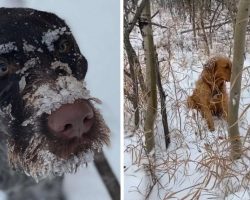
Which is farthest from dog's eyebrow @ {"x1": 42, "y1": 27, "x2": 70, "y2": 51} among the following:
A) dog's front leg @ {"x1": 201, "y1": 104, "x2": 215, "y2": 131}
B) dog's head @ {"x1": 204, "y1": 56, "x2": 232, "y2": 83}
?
dog's head @ {"x1": 204, "y1": 56, "x2": 232, "y2": 83}

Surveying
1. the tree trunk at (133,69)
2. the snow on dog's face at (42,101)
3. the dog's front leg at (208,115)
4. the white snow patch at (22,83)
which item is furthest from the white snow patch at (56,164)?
the dog's front leg at (208,115)

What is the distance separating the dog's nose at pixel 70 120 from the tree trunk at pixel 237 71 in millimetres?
827

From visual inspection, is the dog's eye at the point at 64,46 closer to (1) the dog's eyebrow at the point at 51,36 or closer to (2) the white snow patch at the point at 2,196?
(1) the dog's eyebrow at the point at 51,36

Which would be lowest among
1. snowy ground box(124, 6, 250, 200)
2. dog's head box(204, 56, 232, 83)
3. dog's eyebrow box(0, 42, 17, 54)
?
snowy ground box(124, 6, 250, 200)

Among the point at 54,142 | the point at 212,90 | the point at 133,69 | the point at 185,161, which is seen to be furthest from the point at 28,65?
the point at 212,90

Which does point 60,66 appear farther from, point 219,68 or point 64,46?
point 219,68

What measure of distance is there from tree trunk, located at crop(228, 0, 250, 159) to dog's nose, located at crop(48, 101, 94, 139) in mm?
827

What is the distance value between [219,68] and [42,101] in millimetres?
1506

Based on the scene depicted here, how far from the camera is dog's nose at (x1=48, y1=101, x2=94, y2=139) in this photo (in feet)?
2.74

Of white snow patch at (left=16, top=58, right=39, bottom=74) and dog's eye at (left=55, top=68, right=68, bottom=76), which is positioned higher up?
white snow patch at (left=16, top=58, right=39, bottom=74)

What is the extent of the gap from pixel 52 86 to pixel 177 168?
→ 96 centimetres

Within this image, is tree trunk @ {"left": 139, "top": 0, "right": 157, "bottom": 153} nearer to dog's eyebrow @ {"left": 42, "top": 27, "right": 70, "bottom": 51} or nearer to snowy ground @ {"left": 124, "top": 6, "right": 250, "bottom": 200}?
snowy ground @ {"left": 124, "top": 6, "right": 250, "bottom": 200}

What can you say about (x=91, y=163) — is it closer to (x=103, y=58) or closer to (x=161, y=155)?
(x=103, y=58)

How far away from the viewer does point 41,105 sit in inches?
33.4
